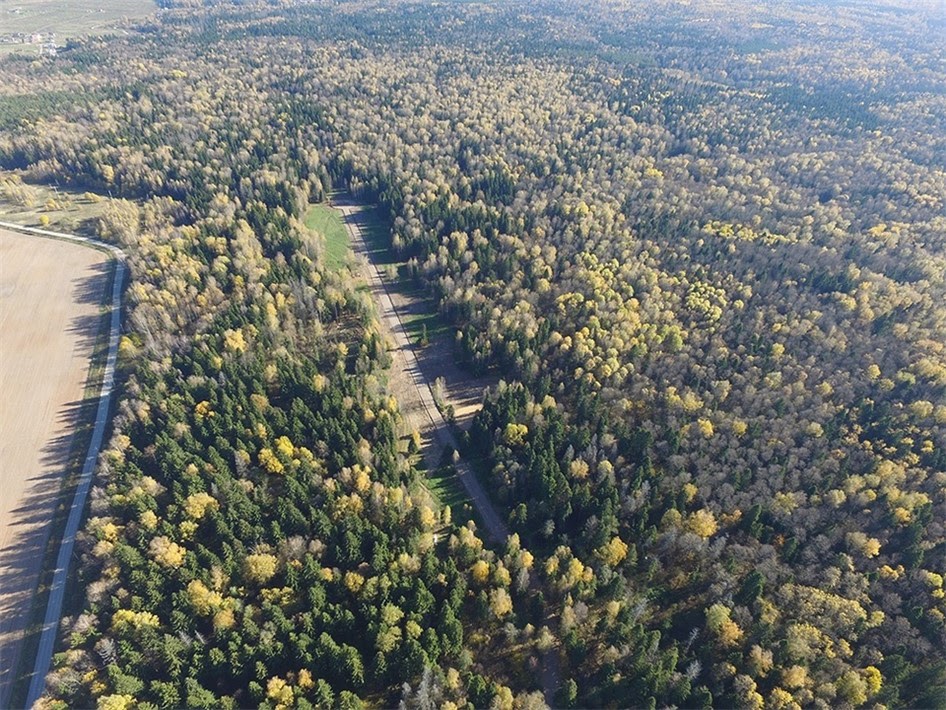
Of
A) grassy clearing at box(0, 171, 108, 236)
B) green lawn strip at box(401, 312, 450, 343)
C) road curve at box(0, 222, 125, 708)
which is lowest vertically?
road curve at box(0, 222, 125, 708)

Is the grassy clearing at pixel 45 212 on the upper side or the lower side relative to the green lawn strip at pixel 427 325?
upper

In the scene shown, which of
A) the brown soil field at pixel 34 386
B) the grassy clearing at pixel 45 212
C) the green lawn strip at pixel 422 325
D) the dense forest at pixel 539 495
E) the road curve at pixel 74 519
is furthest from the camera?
the grassy clearing at pixel 45 212

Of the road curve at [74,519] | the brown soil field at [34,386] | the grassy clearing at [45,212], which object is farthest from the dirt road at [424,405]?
the grassy clearing at [45,212]

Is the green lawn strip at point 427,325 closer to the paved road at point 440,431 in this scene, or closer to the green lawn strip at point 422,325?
the green lawn strip at point 422,325

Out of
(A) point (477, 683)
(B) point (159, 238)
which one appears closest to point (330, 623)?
(A) point (477, 683)

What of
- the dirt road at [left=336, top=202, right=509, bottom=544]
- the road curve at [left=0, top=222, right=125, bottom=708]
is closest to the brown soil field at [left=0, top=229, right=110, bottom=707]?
the road curve at [left=0, top=222, right=125, bottom=708]

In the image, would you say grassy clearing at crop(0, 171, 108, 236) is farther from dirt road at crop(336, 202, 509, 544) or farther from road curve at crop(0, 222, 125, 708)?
dirt road at crop(336, 202, 509, 544)
